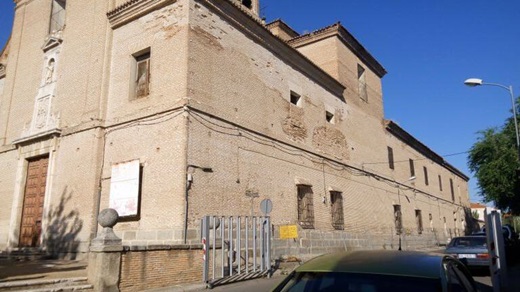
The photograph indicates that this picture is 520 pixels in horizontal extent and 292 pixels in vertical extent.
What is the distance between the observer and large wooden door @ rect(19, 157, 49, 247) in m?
15.1

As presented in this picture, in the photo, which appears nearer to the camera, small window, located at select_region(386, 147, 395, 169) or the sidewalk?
the sidewalk

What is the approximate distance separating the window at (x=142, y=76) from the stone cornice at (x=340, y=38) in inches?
455

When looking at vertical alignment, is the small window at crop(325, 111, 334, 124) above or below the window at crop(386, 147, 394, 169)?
A: above

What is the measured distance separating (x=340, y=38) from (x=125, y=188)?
1503 centimetres

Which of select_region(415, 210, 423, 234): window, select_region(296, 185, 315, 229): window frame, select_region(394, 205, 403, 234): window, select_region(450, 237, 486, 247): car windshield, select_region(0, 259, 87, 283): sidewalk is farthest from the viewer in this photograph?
select_region(415, 210, 423, 234): window

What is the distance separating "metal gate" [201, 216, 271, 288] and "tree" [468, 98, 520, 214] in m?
20.2

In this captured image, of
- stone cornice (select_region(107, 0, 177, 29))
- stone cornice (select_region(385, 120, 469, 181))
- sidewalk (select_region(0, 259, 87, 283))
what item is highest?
stone cornice (select_region(107, 0, 177, 29))

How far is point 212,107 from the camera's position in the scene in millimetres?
13680

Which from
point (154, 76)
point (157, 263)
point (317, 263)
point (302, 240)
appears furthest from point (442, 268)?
point (302, 240)

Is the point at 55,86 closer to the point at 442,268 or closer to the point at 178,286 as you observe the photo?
the point at 178,286

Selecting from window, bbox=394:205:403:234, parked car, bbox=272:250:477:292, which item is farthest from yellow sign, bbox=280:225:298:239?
window, bbox=394:205:403:234

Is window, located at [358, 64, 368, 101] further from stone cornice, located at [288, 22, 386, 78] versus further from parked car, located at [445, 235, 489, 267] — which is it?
parked car, located at [445, 235, 489, 267]

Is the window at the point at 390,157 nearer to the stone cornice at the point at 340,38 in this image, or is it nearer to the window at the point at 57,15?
the stone cornice at the point at 340,38

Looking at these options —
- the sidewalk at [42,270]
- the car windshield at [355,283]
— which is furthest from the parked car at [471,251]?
the car windshield at [355,283]
